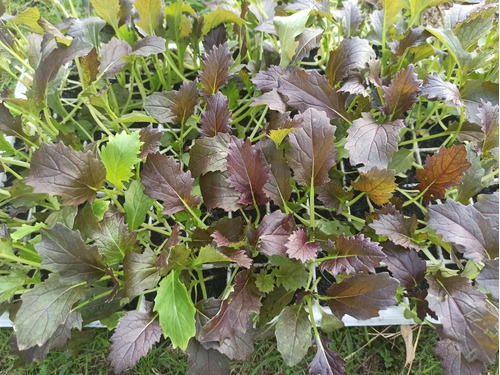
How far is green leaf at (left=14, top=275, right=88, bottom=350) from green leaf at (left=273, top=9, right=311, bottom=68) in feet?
2.22

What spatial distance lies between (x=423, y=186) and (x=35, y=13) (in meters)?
1.00

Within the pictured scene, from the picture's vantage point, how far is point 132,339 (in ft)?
3.09


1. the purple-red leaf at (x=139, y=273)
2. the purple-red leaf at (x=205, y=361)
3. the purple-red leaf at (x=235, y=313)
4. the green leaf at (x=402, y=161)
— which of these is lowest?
the purple-red leaf at (x=205, y=361)

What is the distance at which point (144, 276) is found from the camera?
0.96 m

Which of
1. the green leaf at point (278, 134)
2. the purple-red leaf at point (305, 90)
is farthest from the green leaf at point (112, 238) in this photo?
the purple-red leaf at point (305, 90)

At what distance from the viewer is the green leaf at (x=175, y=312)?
2.99ft

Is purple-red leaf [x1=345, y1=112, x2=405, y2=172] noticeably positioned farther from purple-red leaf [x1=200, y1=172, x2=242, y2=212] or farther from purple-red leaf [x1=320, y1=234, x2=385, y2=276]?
purple-red leaf [x1=200, y1=172, x2=242, y2=212]

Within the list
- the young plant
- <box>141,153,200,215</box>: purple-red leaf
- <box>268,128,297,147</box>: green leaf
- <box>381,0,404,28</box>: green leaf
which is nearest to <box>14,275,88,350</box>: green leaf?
the young plant

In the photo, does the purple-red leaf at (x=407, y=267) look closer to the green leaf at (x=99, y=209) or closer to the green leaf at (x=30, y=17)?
the green leaf at (x=99, y=209)

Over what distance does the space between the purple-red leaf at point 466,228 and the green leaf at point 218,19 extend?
2.10 ft

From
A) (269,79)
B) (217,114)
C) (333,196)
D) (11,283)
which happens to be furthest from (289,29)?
(11,283)

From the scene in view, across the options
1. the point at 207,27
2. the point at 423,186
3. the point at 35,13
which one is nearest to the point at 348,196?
the point at 423,186

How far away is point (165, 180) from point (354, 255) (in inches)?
15.9

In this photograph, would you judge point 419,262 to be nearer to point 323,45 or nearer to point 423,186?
point 423,186
